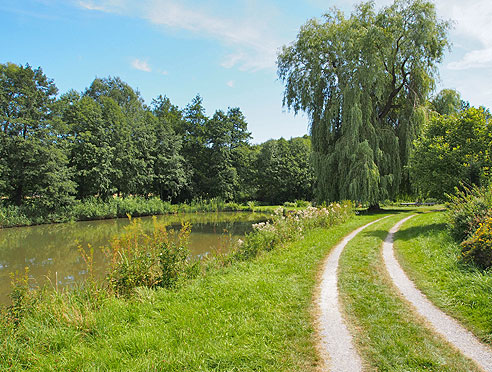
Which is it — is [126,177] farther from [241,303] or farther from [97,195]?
[241,303]

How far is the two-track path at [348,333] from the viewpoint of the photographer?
319 cm

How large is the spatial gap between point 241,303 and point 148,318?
4.80ft

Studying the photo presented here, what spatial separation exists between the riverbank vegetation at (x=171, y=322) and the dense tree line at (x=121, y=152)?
24.4m

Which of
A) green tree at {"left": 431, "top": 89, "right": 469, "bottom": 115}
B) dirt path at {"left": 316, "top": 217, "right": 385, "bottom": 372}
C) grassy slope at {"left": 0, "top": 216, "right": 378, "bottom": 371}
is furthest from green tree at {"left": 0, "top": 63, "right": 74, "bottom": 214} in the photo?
green tree at {"left": 431, "top": 89, "right": 469, "bottom": 115}

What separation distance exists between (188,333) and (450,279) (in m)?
4.86

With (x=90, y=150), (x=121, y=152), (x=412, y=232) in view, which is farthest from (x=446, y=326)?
(x=121, y=152)

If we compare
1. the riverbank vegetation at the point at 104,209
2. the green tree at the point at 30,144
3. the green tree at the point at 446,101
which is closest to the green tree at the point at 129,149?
the riverbank vegetation at the point at 104,209

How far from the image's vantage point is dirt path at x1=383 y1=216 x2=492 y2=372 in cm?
322

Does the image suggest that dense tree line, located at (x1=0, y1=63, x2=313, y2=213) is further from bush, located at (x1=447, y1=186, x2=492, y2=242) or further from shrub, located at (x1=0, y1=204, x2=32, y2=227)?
bush, located at (x1=447, y1=186, x2=492, y2=242)

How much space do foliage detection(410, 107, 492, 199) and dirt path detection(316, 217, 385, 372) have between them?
7245 millimetres

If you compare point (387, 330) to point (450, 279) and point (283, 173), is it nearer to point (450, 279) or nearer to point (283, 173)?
point (450, 279)

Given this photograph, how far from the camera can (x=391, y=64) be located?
65.0ft

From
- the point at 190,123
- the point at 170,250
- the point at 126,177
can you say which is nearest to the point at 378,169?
the point at 170,250

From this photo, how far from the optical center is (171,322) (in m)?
4.17
